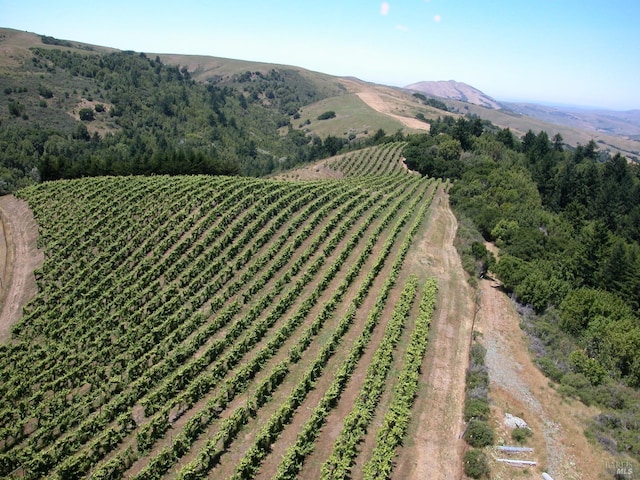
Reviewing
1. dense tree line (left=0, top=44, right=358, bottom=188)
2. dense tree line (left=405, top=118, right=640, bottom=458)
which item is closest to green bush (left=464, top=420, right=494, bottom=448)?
dense tree line (left=405, top=118, right=640, bottom=458)

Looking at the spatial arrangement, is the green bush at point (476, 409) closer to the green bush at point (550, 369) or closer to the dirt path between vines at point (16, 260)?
the green bush at point (550, 369)

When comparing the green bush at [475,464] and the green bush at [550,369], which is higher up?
the green bush at [550,369]

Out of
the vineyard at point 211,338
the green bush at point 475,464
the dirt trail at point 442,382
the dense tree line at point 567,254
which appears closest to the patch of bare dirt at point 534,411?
the green bush at point 475,464

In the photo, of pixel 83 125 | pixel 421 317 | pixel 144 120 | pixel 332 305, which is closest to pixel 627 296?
pixel 421 317

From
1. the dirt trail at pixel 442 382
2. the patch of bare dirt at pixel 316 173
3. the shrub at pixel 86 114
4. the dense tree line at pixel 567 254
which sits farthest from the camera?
the shrub at pixel 86 114

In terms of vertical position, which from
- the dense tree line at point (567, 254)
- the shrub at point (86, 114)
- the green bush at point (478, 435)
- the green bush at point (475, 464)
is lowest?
the green bush at point (475, 464)

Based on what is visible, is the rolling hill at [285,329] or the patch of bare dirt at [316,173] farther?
the patch of bare dirt at [316,173]

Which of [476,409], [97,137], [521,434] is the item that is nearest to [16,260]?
[476,409]
